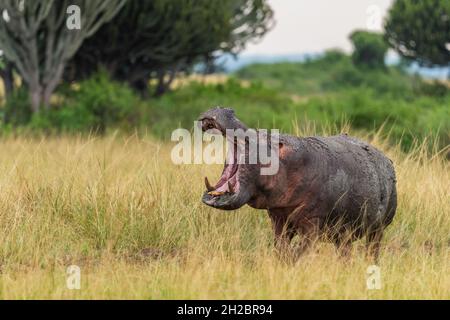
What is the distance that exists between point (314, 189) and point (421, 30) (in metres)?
22.2

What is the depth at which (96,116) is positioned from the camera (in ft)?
57.4

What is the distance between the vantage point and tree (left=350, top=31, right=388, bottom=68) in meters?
42.8

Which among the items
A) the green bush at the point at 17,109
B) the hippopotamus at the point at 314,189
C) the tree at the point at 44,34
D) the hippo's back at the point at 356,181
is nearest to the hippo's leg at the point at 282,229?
the hippopotamus at the point at 314,189

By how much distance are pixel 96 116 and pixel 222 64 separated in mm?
9596

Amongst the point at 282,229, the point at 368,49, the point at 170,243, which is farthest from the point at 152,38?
the point at 368,49

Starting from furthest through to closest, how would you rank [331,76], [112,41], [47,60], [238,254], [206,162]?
1. [331,76]
2. [112,41]
3. [47,60]
4. [206,162]
5. [238,254]

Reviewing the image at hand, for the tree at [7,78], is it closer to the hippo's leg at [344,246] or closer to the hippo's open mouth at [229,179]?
the hippo's leg at [344,246]

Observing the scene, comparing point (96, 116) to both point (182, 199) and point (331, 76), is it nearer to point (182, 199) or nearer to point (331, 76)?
point (182, 199)

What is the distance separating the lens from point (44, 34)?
1777 cm

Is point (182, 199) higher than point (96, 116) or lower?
lower

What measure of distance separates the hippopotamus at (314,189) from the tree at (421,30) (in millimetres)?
19552

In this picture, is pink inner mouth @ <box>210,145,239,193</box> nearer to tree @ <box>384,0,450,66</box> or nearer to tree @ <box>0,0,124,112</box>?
tree @ <box>0,0,124,112</box>

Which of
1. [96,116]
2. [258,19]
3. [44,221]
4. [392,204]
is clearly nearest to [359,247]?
[392,204]

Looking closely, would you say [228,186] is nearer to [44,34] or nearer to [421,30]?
[44,34]
